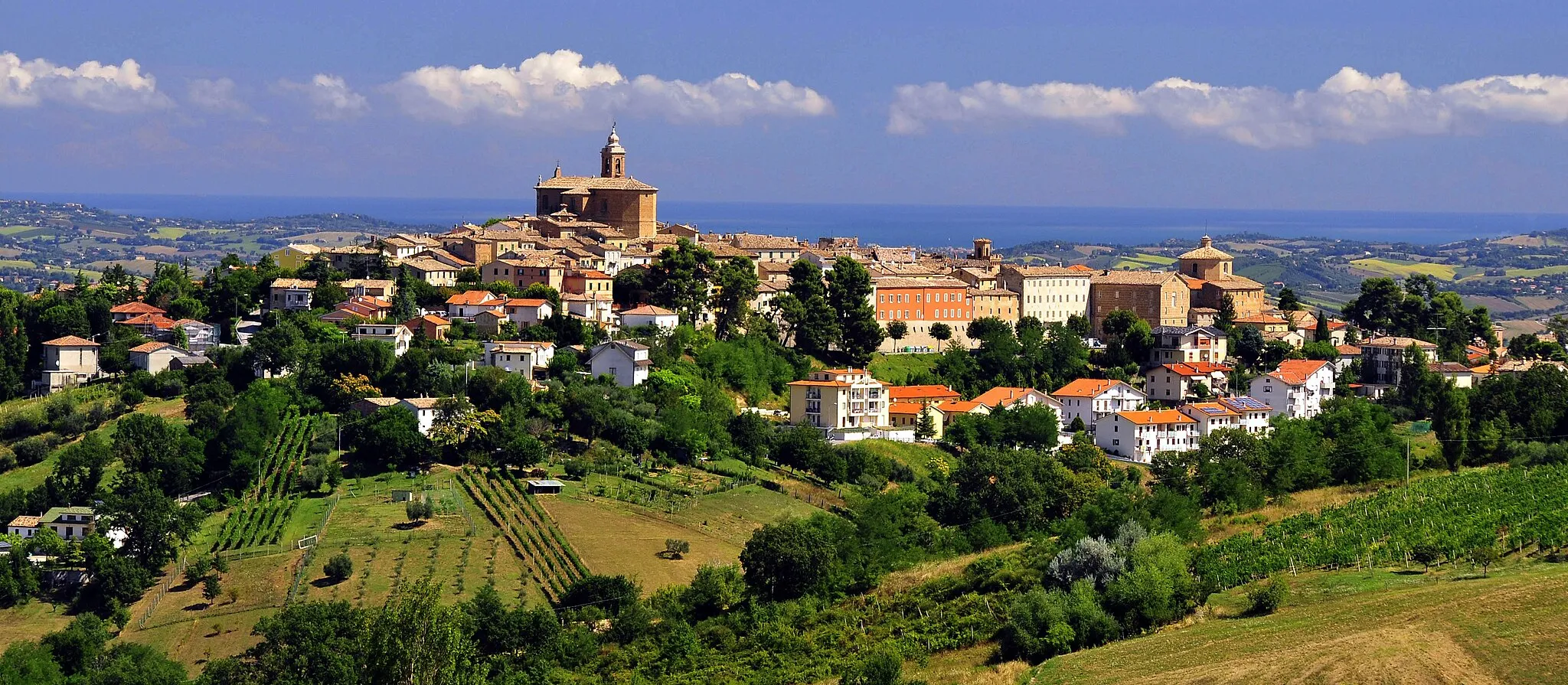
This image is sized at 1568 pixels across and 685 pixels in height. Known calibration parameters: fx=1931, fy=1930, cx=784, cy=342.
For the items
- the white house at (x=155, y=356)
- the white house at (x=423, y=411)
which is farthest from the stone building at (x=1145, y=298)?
the white house at (x=155, y=356)

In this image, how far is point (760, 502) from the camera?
1884 inches

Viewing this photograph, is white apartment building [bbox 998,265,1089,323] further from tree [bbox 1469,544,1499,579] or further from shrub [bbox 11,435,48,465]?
tree [bbox 1469,544,1499,579]

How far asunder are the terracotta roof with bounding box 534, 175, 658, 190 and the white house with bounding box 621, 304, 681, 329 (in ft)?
49.6

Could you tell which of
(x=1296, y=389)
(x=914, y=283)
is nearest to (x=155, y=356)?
(x=914, y=283)

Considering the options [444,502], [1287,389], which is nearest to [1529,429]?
[1287,389]

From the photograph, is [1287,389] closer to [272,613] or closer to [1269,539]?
[1269,539]

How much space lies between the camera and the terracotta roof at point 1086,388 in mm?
58312

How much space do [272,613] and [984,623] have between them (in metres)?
14.8

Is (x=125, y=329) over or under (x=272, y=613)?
over

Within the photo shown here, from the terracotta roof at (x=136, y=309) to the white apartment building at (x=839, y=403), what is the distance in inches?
795

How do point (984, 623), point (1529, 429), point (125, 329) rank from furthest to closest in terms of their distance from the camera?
point (125, 329) < point (1529, 429) < point (984, 623)

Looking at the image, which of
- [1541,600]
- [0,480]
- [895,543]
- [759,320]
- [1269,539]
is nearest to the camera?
[1541,600]

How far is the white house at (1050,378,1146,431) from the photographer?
57938 millimetres

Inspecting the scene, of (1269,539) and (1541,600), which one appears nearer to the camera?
(1541,600)
